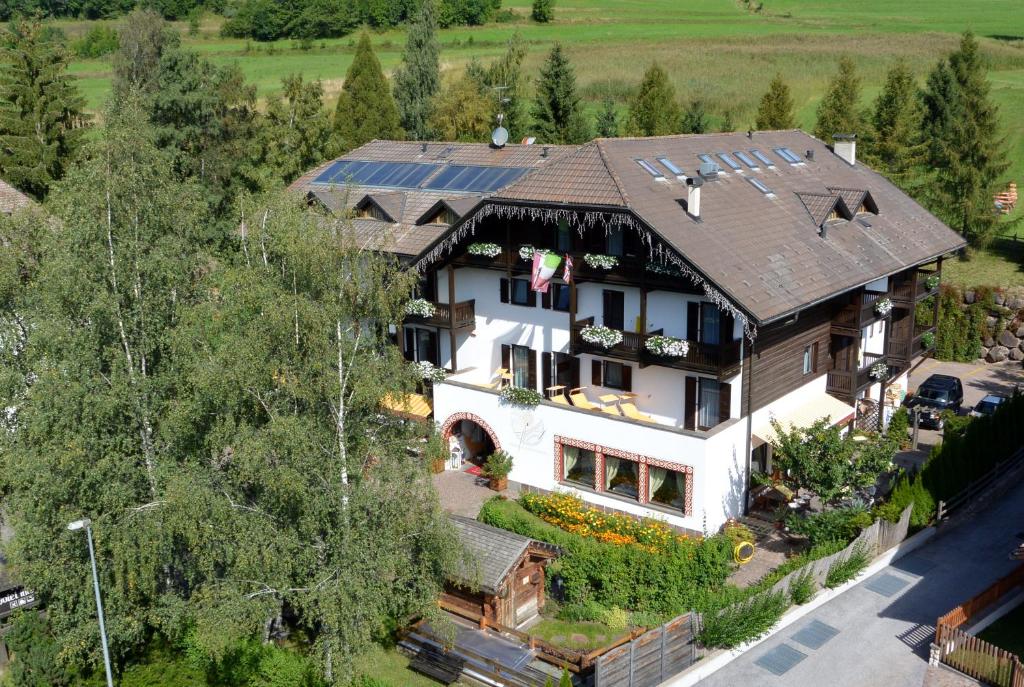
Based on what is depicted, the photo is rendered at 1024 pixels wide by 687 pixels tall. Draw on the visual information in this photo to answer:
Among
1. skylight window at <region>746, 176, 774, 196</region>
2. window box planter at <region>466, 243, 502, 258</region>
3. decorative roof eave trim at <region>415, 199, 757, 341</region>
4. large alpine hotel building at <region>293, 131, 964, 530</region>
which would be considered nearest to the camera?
decorative roof eave trim at <region>415, 199, 757, 341</region>

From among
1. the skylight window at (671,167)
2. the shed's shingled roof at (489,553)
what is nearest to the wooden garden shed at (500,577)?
the shed's shingled roof at (489,553)

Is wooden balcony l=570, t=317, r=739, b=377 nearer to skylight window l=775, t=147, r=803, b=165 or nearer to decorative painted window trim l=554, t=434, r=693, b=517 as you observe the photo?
decorative painted window trim l=554, t=434, r=693, b=517

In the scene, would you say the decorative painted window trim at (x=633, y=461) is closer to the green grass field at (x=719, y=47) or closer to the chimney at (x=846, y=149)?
the chimney at (x=846, y=149)

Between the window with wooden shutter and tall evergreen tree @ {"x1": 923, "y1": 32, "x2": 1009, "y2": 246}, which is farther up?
tall evergreen tree @ {"x1": 923, "y1": 32, "x2": 1009, "y2": 246}

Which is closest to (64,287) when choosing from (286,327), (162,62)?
(286,327)

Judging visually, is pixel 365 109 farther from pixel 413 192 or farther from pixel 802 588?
pixel 802 588

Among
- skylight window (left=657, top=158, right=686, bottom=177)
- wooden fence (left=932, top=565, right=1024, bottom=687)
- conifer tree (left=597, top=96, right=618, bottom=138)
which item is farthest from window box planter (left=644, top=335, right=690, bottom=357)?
conifer tree (left=597, top=96, right=618, bottom=138)
